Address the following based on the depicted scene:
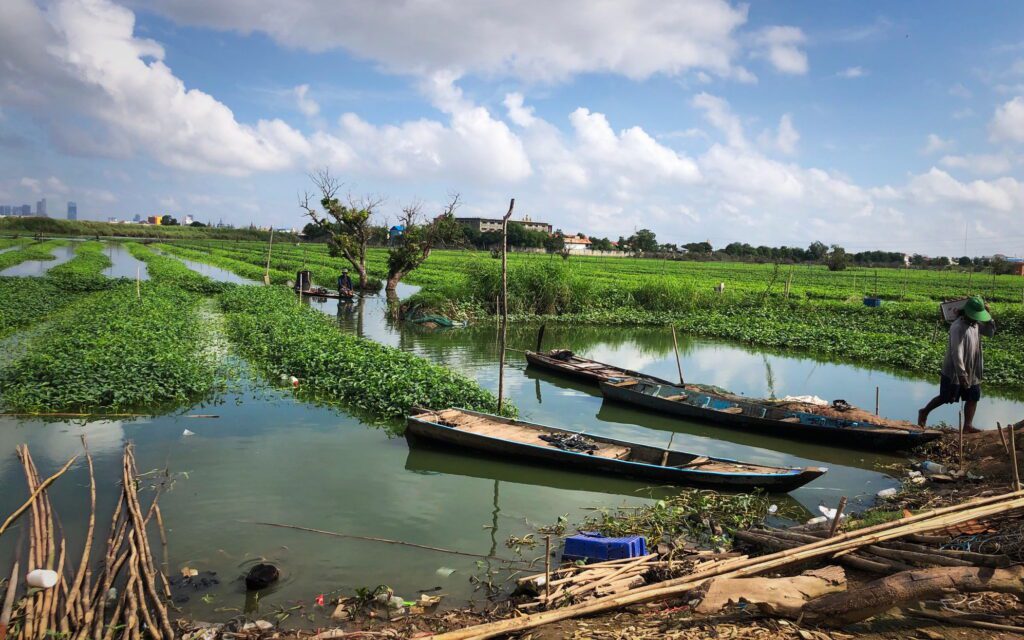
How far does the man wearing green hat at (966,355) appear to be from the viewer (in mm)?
10047

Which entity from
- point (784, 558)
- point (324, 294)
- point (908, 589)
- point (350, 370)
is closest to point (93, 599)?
point (784, 558)

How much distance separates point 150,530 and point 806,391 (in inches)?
538

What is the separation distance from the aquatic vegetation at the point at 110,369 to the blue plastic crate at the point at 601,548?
8.70 m

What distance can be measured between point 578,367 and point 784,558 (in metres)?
10.4

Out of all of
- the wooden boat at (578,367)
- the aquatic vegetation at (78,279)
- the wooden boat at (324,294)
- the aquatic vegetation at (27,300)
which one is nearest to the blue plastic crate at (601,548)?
the wooden boat at (578,367)

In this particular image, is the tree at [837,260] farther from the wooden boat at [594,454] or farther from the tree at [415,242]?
the wooden boat at [594,454]

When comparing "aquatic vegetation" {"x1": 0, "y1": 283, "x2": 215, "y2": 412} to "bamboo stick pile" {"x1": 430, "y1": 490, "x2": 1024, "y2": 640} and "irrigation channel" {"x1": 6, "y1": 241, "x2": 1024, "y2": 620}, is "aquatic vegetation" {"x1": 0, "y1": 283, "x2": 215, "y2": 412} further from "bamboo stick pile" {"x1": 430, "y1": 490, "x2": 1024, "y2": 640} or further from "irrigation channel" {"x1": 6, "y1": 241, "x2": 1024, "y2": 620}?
"bamboo stick pile" {"x1": 430, "y1": 490, "x2": 1024, "y2": 640}

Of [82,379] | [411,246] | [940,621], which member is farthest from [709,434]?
[411,246]

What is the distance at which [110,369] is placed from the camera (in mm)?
12445

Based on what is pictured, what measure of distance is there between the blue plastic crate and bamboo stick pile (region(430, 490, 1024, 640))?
0.77 m

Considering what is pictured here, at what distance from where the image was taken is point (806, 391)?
15.4 m

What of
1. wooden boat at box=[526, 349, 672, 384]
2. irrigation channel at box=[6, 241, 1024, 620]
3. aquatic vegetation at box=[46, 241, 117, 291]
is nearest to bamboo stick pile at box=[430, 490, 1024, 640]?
irrigation channel at box=[6, 241, 1024, 620]

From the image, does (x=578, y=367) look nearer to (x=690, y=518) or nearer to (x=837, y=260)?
(x=690, y=518)

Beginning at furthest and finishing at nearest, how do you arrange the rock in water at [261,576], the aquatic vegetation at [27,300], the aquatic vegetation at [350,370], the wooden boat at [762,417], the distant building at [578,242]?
the distant building at [578,242]
the aquatic vegetation at [27,300]
the aquatic vegetation at [350,370]
the wooden boat at [762,417]
the rock in water at [261,576]
